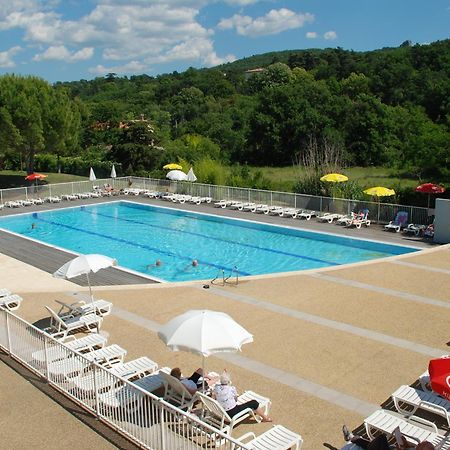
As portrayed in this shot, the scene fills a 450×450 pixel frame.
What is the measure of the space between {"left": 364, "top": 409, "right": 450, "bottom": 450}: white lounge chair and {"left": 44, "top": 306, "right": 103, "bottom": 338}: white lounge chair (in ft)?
20.9

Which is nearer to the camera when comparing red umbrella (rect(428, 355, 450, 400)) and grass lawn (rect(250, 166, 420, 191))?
red umbrella (rect(428, 355, 450, 400))

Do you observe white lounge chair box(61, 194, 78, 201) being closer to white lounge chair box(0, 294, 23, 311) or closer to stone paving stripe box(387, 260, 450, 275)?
white lounge chair box(0, 294, 23, 311)

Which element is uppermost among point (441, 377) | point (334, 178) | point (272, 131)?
point (272, 131)

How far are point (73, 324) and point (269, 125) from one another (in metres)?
43.9

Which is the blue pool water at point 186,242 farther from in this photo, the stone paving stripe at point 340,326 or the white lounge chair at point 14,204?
the stone paving stripe at point 340,326

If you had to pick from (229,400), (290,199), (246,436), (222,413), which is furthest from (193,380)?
(290,199)

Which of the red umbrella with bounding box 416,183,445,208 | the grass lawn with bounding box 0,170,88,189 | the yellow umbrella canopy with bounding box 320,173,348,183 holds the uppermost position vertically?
the yellow umbrella canopy with bounding box 320,173,348,183

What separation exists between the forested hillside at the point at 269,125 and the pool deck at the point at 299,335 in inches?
436

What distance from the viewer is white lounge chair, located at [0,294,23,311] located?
12.6m

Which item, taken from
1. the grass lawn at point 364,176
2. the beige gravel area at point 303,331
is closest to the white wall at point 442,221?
the beige gravel area at point 303,331

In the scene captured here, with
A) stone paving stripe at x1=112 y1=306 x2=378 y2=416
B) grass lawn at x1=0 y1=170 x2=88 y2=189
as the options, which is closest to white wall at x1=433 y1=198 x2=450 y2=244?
stone paving stripe at x1=112 y1=306 x2=378 y2=416

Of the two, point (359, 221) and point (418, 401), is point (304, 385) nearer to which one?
point (418, 401)

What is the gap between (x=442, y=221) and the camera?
1950 cm

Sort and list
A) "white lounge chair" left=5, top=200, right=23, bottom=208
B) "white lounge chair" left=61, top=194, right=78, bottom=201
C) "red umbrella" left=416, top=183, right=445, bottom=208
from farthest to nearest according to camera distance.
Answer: "white lounge chair" left=61, top=194, right=78, bottom=201, "white lounge chair" left=5, top=200, right=23, bottom=208, "red umbrella" left=416, top=183, right=445, bottom=208
